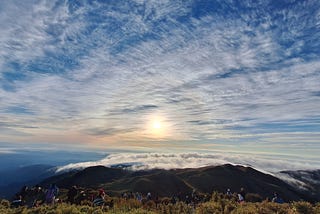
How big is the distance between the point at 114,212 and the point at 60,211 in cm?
227

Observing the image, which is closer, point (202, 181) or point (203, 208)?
point (203, 208)

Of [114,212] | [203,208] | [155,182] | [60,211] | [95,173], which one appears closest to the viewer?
[60,211]

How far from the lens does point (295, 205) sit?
46.5 ft

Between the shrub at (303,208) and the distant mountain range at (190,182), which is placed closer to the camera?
the shrub at (303,208)

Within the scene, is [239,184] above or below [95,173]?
below

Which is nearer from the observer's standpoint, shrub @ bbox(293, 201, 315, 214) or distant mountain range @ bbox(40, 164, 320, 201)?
shrub @ bbox(293, 201, 315, 214)

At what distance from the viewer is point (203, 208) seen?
13.6m

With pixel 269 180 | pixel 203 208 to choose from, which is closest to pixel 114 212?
pixel 203 208

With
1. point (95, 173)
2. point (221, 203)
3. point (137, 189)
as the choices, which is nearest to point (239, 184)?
point (137, 189)

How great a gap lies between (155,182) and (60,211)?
95.4 m

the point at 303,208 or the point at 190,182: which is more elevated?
the point at 190,182

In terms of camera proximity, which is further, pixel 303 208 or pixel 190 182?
pixel 190 182

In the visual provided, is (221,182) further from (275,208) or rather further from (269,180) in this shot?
(275,208)

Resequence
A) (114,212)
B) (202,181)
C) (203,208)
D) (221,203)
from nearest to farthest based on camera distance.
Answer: (114,212) → (203,208) → (221,203) → (202,181)
